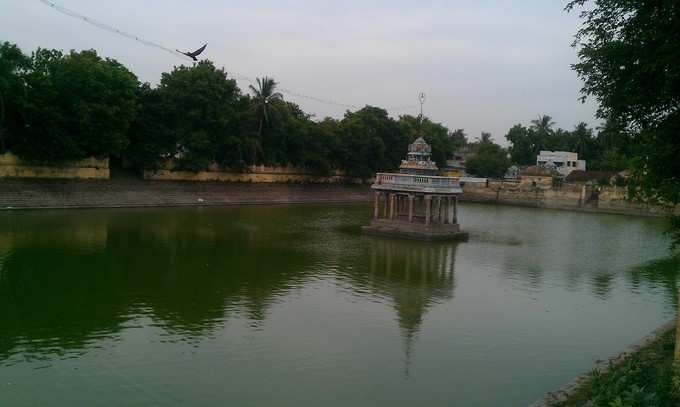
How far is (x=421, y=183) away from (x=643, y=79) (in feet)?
60.7

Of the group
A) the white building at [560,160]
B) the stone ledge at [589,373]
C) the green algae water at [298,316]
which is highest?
the white building at [560,160]

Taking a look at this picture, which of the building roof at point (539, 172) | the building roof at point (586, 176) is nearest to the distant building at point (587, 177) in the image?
the building roof at point (586, 176)

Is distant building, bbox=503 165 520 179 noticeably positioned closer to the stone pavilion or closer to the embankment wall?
the embankment wall

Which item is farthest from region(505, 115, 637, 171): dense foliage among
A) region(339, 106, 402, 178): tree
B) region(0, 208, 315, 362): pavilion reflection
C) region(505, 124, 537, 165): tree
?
region(0, 208, 315, 362): pavilion reflection

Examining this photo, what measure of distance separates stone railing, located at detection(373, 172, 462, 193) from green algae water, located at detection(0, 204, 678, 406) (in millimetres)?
3334

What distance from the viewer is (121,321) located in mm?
11969

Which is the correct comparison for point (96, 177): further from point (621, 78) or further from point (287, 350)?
point (621, 78)

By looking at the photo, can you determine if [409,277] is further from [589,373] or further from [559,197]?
[559,197]

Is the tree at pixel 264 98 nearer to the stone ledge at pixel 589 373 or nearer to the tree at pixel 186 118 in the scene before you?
the tree at pixel 186 118

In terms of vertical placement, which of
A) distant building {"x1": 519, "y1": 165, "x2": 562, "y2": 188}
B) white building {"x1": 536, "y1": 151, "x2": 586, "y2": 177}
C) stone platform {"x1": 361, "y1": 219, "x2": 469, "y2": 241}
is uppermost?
white building {"x1": 536, "y1": 151, "x2": 586, "y2": 177}

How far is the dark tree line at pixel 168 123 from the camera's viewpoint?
3147cm

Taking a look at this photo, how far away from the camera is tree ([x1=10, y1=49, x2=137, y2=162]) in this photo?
102ft

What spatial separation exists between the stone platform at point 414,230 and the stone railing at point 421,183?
173 centimetres

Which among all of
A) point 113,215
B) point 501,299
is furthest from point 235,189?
point 501,299
